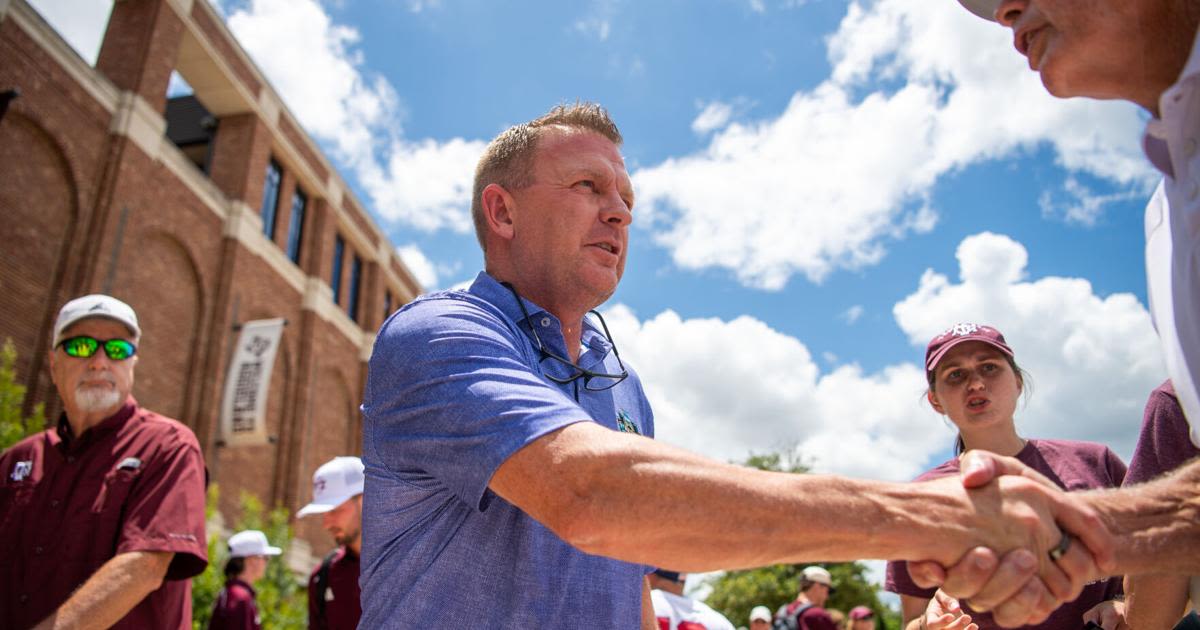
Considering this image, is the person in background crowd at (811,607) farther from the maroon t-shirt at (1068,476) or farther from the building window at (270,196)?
the building window at (270,196)

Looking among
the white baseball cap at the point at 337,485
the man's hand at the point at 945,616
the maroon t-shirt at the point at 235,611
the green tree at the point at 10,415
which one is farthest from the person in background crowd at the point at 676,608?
the green tree at the point at 10,415

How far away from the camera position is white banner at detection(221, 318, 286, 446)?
1778cm

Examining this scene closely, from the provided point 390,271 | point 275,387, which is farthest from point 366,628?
point 390,271

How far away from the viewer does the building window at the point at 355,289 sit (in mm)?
28156

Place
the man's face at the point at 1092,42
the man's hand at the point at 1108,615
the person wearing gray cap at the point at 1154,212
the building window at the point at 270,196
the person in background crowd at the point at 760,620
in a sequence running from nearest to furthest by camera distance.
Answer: the person wearing gray cap at the point at 1154,212
the man's face at the point at 1092,42
the man's hand at the point at 1108,615
the person in background crowd at the point at 760,620
the building window at the point at 270,196

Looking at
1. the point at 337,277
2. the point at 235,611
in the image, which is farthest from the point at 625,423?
the point at 337,277

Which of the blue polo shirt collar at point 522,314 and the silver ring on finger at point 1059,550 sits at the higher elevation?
the blue polo shirt collar at point 522,314

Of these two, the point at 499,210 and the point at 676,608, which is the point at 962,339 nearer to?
the point at 499,210

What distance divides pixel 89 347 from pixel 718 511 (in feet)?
10.4

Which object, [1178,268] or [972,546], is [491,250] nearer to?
[972,546]

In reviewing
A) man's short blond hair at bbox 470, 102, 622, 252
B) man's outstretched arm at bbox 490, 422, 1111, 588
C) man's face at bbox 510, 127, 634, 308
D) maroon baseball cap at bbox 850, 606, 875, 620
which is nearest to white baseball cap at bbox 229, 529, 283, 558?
man's short blond hair at bbox 470, 102, 622, 252

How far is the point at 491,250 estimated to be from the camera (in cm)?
246

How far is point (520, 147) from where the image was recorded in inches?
97.0

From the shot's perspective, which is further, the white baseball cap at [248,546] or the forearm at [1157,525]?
the white baseball cap at [248,546]
